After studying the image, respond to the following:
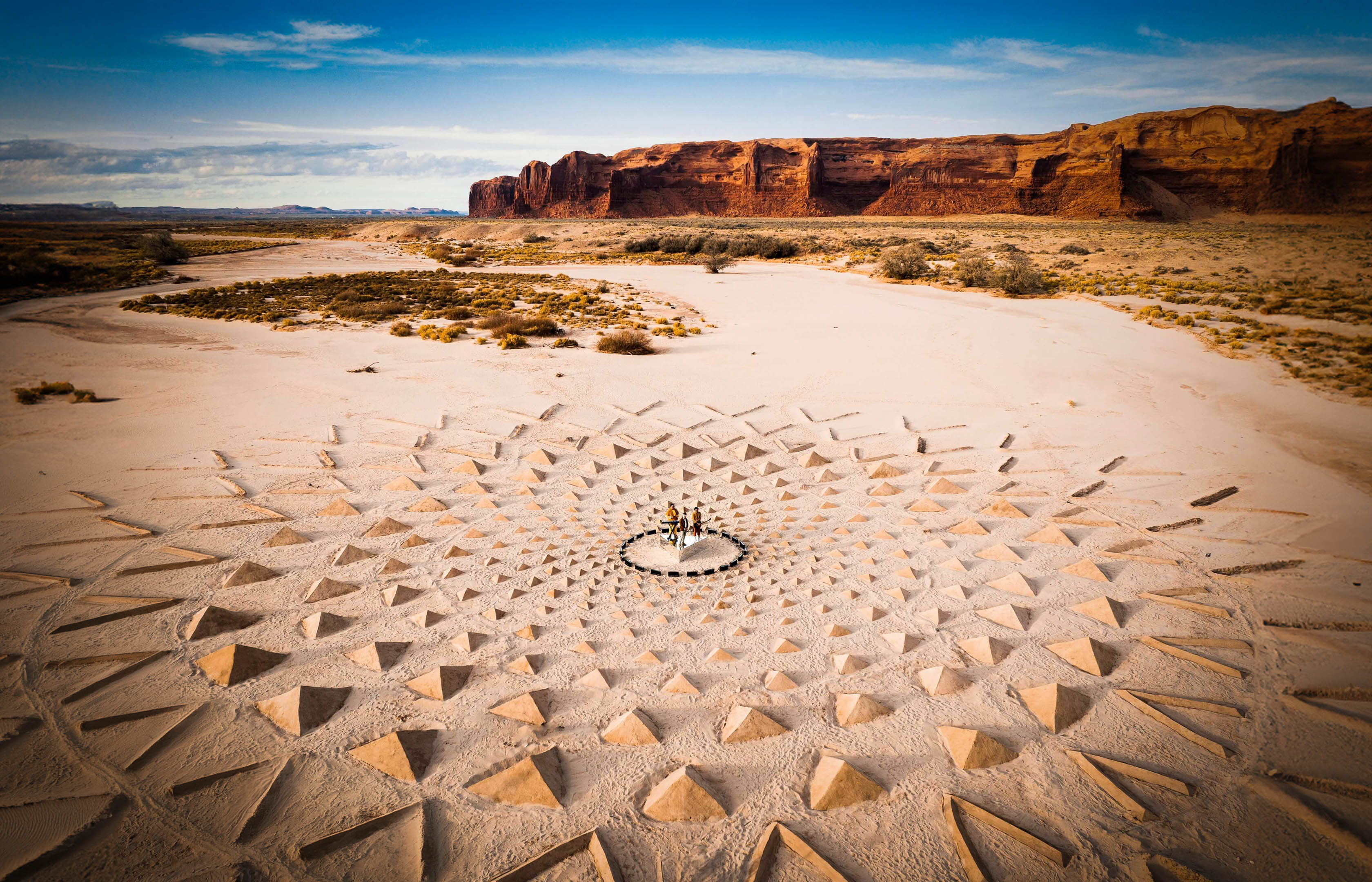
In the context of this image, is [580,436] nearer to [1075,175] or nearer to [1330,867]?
[1330,867]

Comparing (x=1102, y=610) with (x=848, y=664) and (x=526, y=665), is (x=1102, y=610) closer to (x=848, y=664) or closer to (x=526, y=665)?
(x=848, y=664)

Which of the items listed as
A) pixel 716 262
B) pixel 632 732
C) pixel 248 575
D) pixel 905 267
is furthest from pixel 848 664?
pixel 716 262

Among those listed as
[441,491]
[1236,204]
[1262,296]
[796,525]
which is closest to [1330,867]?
[796,525]

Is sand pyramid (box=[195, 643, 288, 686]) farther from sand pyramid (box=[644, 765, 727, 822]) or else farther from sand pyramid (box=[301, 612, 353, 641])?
sand pyramid (box=[644, 765, 727, 822])

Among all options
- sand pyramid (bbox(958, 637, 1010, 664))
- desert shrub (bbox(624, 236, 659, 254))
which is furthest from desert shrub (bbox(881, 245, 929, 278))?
sand pyramid (bbox(958, 637, 1010, 664))

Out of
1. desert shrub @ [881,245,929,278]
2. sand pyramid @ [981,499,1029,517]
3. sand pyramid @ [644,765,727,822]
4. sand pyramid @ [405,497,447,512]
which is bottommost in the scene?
sand pyramid @ [644,765,727,822]
